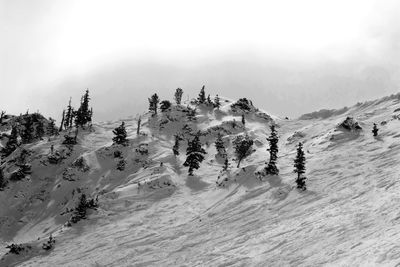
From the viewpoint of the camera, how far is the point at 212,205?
6091 cm

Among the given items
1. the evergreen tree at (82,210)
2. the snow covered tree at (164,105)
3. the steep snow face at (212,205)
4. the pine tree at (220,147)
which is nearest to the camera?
the steep snow face at (212,205)

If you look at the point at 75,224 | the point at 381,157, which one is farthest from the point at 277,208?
the point at 75,224

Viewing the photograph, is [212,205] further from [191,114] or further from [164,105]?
[164,105]

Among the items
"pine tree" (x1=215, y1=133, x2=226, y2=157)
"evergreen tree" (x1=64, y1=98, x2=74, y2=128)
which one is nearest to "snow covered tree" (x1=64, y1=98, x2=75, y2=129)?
"evergreen tree" (x1=64, y1=98, x2=74, y2=128)

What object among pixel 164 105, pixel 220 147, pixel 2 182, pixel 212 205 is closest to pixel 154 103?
pixel 164 105

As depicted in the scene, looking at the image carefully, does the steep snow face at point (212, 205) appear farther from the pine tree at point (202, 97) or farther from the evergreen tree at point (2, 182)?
the pine tree at point (202, 97)

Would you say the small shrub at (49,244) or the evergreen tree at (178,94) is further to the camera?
the evergreen tree at (178,94)

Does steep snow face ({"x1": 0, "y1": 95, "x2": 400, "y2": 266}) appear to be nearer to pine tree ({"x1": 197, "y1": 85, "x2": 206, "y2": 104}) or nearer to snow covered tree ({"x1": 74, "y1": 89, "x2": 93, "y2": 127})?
snow covered tree ({"x1": 74, "y1": 89, "x2": 93, "y2": 127})

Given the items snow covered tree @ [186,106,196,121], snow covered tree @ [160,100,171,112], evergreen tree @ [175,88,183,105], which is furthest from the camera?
evergreen tree @ [175,88,183,105]

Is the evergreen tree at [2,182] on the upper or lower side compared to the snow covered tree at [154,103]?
lower

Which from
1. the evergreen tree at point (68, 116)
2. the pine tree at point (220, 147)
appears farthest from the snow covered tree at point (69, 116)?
the pine tree at point (220, 147)

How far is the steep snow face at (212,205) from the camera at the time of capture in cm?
3869

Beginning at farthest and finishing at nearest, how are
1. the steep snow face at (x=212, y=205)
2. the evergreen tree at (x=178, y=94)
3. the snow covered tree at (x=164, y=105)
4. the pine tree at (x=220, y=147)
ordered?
the evergreen tree at (x=178, y=94), the snow covered tree at (x=164, y=105), the pine tree at (x=220, y=147), the steep snow face at (x=212, y=205)

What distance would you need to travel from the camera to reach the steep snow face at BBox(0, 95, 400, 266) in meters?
38.7
